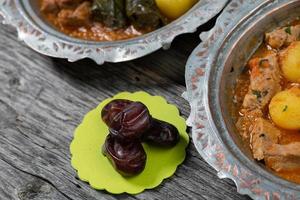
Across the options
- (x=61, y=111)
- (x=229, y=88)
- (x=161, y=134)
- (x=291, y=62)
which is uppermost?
(x=291, y=62)

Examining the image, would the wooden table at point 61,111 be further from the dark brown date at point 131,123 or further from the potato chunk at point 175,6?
the dark brown date at point 131,123

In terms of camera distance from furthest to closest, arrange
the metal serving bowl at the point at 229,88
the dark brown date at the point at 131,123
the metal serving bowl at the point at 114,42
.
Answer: the metal serving bowl at the point at 114,42
the dark brown date at the point at 131,123
the metal serving bowl at the point at 229,88

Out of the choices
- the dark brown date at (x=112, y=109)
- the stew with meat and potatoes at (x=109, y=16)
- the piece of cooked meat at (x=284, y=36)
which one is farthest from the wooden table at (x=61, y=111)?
the piece of cooked meat at (x=284, y=36)

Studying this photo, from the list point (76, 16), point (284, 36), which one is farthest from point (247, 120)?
point (76, 16)

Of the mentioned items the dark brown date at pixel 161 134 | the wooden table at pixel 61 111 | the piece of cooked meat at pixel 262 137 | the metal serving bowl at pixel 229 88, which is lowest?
the wooden table at pixel 61 111

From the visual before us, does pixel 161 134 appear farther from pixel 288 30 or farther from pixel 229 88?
pixel 288 30

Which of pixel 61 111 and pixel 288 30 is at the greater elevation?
pixel 288 30

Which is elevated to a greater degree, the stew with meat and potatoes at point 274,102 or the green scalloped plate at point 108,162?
the stew with meat and potatoes at point 274,102
